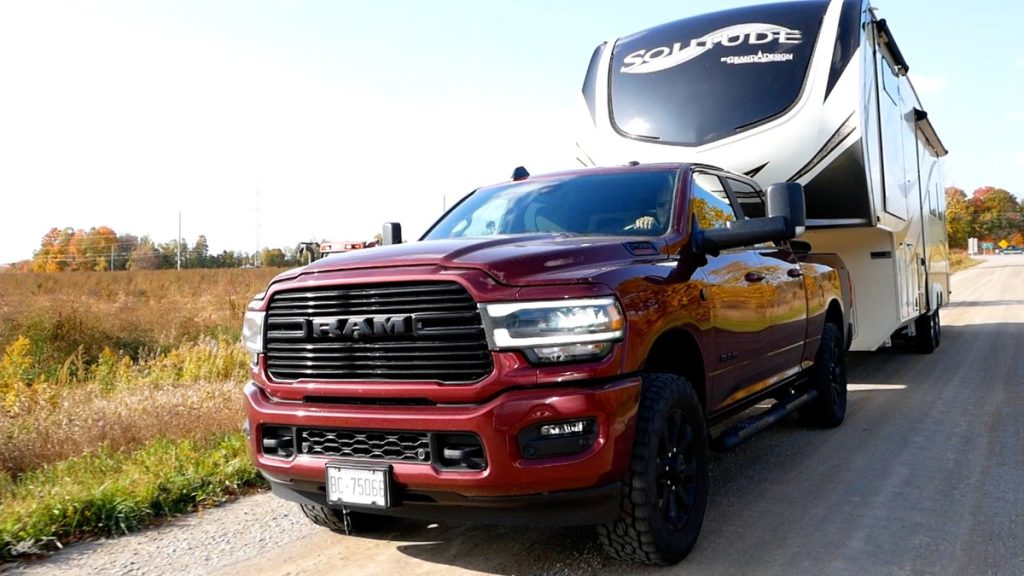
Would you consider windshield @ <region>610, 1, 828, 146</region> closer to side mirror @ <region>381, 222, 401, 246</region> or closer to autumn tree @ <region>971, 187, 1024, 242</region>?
side mirror @ <region>381, 222, 401, 246</region>

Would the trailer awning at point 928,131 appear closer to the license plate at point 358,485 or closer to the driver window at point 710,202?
the driver window at point 710,202

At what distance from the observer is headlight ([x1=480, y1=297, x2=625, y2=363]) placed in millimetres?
3223

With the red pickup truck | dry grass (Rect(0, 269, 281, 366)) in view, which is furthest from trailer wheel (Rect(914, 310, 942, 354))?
dry grass (Rect(0, 269, 281, 366))

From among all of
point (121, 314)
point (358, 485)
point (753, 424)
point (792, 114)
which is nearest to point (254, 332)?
point (358, 485)

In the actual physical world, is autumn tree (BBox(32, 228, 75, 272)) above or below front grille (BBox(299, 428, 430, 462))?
above

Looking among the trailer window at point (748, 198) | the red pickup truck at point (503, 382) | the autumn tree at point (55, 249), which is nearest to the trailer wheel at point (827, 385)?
the trailer window at point (748, 198)

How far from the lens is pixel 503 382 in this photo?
3207 mm

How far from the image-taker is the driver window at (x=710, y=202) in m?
4.80

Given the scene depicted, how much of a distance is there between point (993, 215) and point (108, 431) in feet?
479

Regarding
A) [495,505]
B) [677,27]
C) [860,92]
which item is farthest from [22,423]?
[860,92]

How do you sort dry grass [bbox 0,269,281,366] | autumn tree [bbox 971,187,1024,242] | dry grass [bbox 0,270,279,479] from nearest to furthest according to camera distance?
dry grass [bbox 0,270,279,479], dry grass [bbox 0,269,281,366], autumn tree [bbox 971,187,1024,242]

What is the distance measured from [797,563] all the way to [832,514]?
0.84 m

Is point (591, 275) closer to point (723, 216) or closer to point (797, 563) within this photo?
point (797, 563)

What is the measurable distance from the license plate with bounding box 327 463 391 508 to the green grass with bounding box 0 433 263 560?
1.79 metres
